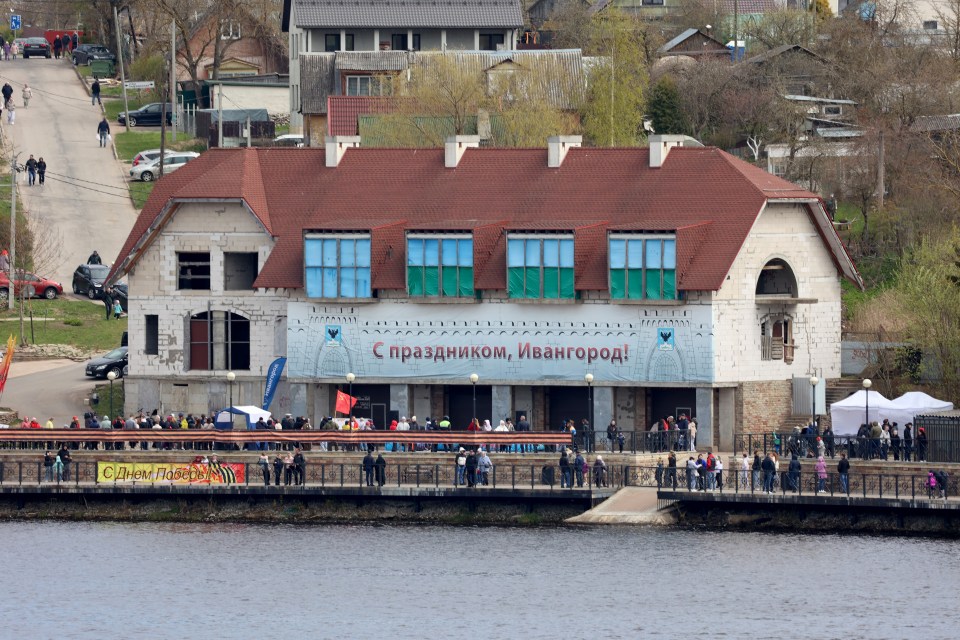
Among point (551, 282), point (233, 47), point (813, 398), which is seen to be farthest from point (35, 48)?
point (813, 398)

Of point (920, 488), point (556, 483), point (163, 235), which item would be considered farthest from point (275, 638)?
point (163, 235)

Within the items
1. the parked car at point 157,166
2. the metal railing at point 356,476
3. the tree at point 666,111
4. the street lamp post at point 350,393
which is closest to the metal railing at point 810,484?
→ the metal railing at point 356,476

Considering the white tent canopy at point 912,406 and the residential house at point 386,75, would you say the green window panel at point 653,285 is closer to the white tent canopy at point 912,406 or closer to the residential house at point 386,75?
the white tent canopy at point 912,406

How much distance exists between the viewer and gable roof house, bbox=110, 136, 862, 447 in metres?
79.9

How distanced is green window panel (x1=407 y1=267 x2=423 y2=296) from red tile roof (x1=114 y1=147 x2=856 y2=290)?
1.06 feet

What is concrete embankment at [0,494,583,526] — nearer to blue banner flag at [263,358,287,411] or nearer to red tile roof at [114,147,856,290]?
blue banner flag at [263,358,287,411]

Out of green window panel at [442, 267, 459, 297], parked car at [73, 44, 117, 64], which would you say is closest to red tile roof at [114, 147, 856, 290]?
green window panel at [442, 267, 459, 297]

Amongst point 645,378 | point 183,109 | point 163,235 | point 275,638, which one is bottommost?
point 275,638

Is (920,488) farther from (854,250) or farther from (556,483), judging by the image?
(854,250)

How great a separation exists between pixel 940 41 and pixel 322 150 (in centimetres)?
5505

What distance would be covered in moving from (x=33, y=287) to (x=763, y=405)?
35.3 metres

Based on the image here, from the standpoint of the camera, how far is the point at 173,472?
245 ft

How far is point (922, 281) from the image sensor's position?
8200 cm

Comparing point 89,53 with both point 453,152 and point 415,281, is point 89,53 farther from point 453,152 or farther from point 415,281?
point 415,281
